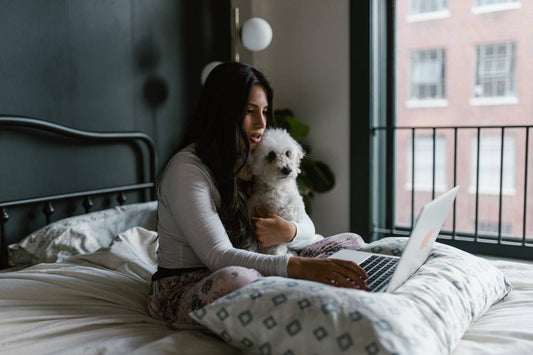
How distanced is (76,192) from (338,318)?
4.89 ft

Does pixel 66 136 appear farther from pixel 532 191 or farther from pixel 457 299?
pixel 532 191

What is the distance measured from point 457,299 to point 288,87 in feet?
7.46

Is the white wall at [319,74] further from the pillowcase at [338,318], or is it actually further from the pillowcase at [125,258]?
the pillowcase at [338,318]

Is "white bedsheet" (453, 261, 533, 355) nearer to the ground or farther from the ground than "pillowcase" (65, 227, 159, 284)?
nearer to the ground

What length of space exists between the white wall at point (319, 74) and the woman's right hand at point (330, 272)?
190cm

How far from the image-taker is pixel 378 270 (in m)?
1.16

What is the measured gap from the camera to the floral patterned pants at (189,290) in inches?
39.0

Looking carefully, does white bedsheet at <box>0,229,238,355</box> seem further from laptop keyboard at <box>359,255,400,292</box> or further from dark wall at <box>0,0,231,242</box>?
dark wall at <box>0,0,231,242</box>

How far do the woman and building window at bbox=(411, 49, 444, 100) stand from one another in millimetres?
Answer: 3177

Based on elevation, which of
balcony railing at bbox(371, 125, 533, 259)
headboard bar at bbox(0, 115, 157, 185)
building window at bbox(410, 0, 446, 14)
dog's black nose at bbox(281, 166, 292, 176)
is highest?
building window at bbox(410, 0, 446, 14)

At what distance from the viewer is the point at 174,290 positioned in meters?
1.18

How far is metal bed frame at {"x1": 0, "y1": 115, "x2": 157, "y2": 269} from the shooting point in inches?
63.7

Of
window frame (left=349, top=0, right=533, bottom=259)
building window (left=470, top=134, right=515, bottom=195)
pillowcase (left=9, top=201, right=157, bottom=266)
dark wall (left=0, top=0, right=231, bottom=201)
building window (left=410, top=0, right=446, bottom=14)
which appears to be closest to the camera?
pillowcase (left=9, top=201, right=157, bottom=266)

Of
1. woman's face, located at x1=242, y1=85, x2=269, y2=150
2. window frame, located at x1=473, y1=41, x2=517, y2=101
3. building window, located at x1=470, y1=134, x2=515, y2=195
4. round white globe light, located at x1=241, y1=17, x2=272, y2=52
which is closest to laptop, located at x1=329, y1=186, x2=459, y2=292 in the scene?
woman's face, located at x1=242, y1=85, x2=269, y2=150
